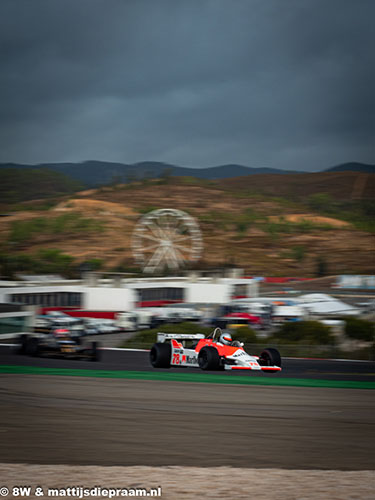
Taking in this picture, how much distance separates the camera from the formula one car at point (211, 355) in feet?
43.2

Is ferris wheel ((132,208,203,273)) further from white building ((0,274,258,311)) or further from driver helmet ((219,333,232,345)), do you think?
driver helmet ((219,333,232,345))

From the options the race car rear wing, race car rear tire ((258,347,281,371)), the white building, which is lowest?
the white building

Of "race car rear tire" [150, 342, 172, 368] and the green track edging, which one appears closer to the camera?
the green track edging

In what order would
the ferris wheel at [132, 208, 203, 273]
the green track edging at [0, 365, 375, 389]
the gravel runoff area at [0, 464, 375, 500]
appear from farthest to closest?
the ferris wheel at [132, 208, 203, 273], the green track edging at [0, 365, 375, 389], the gravel runoff area at [0, 464, 375, 500]

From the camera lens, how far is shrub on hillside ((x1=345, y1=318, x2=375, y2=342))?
80.1ft

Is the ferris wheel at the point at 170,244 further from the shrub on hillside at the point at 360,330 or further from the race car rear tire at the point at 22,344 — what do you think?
the race car rear tire at the point at 22,344

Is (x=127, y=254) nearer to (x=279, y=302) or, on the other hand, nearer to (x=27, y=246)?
(x=27, y=246)

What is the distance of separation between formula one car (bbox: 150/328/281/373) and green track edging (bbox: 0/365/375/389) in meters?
0.27

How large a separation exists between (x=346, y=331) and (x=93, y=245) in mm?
38296

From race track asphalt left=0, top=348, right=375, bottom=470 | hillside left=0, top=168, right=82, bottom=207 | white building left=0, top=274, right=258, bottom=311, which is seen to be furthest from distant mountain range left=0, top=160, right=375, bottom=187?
race track asphalt left=0, top=348, right=375, bottom=470

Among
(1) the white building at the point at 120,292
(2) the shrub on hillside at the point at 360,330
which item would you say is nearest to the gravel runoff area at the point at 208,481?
(2) the shrub on hillside at the point at 360,330

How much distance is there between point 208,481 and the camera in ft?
17.1

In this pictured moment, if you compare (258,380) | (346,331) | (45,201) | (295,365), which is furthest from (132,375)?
(45,201)

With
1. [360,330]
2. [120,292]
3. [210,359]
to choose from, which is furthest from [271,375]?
[120,292]
